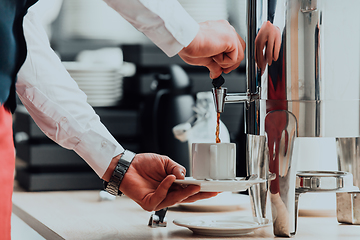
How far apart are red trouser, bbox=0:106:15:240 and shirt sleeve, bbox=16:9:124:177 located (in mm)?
252

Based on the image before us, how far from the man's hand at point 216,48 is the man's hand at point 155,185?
19 cm

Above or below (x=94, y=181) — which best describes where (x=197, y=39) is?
above

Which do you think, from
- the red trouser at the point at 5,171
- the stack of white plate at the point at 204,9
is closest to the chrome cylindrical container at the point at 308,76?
the red trouser at the point at 5,171

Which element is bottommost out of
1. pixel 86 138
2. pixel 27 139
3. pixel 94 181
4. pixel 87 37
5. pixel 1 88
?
pixel 94 181

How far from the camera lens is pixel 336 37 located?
0.71m

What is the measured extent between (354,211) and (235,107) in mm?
853

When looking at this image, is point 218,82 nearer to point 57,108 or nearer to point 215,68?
point 215,68

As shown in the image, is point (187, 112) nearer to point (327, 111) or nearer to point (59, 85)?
point (59, 85)

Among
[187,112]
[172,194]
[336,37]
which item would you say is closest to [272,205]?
[172,194]

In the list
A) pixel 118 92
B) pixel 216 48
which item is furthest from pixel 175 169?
pixel 118 92

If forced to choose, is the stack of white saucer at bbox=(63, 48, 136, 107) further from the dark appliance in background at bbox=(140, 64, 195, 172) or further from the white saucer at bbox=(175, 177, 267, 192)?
the white saucer at bbox=(175, 177, 267, 192)

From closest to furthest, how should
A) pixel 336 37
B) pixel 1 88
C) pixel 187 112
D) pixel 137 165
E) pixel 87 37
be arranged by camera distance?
pixel 1 88
pixel 336 37
pixel 137 165
pixel 187 112
pixel 87 37

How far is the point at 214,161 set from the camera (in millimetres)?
768

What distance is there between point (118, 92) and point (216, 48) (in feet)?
3.00
